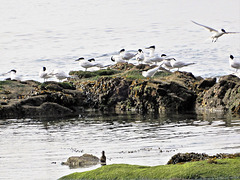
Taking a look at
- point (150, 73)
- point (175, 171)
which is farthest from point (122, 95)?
point (175, 171)

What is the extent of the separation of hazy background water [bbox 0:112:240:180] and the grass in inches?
45.2

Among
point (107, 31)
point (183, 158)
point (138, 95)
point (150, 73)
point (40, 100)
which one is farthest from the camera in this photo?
point (107, 31)

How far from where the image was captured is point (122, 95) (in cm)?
2472

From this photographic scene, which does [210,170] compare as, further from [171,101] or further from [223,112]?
[171,101]

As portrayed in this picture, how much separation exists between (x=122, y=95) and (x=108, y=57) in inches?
925

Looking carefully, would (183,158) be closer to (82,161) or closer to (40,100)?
(82,161)

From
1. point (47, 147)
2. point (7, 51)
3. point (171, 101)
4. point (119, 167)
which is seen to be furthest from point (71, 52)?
point (119, 167)

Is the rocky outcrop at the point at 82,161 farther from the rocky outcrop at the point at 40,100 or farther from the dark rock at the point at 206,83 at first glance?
the dark rock at the point at 206,83

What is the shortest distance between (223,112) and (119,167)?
11.6 m

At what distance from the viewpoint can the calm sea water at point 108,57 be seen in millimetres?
12484

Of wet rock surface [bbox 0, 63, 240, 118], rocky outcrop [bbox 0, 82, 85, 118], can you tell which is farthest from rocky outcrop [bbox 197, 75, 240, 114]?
rocky outcrop [bbox 0, 82, 85, 118]

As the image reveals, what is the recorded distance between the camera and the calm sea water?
12484 mm

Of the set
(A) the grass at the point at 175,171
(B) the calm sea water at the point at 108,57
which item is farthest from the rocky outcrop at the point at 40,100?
(A) the grass at the point at 175,171

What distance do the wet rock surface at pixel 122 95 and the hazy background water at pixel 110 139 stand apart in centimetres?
175
